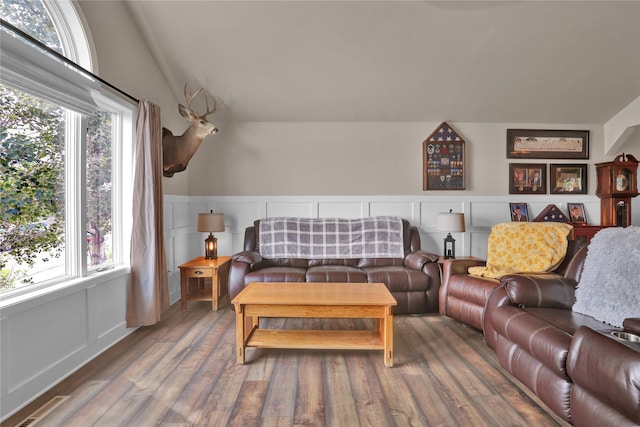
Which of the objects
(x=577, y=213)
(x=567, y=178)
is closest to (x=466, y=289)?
(x=577, y=213)

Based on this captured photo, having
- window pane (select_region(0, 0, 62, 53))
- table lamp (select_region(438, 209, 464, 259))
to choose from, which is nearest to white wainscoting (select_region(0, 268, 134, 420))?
window pane (select_region(0, 0, 62, 53))

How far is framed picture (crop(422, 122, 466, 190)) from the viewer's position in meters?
4.52

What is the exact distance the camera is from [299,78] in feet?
12.7

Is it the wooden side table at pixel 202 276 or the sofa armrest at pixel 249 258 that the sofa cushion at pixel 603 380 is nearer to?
the sofa armrest at pixel 249 258

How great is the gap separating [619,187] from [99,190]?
18.8 feet

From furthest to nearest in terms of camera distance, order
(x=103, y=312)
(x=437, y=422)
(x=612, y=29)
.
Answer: (x=612, y=29)
(x=103, y=312)
(x=437, y=422)

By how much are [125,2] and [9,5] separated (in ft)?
3.76

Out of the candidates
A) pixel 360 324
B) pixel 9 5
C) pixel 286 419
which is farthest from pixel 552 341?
pixel 9 5

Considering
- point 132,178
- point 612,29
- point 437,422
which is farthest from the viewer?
point 612,29

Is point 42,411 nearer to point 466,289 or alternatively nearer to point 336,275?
point 336,275

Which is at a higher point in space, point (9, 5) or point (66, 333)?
point (9, 5)

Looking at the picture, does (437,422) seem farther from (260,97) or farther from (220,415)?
(260,97)

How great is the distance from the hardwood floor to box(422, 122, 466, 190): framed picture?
226cm

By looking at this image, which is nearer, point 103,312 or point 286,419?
point 286,419
